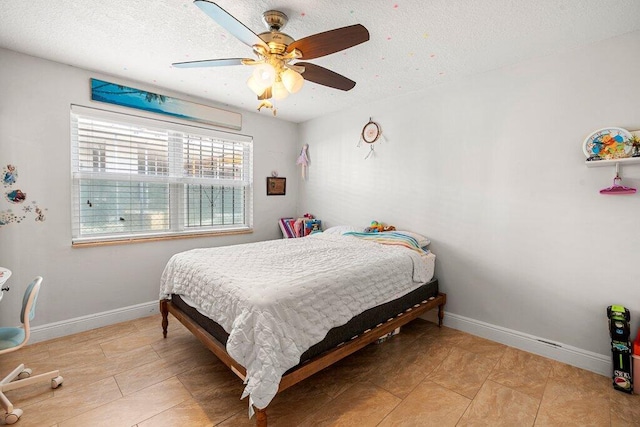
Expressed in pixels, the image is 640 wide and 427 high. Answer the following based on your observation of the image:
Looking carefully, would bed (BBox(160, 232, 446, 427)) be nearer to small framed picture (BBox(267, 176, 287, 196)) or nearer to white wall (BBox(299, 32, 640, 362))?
white wall (BBox(299, 32, 640, 362))

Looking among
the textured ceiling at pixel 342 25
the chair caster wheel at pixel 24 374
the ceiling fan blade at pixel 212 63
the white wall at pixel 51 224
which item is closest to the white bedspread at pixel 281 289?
the white wall at pixel 51 224

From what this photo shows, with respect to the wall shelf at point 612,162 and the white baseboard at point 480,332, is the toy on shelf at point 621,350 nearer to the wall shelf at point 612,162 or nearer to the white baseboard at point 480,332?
the white baseboard at point 480,332

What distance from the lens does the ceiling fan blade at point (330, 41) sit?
56.1 inches

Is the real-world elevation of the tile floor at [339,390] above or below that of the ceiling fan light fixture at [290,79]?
below

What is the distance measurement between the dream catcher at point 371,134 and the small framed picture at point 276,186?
4.32ft

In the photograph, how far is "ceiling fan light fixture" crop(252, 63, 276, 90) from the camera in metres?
1.60

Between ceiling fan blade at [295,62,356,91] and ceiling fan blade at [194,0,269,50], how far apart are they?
0.96ft

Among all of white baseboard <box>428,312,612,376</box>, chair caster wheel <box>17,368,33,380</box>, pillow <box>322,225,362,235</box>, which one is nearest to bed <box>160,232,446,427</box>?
white baseboard <box>428,312,612,376</box>

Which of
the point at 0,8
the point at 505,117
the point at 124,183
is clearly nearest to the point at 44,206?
the point at 124,183

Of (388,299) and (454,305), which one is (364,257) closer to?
(388,299)

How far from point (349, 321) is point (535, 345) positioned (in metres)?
1.66

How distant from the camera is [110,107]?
8.93ft

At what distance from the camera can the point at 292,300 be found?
5.23 ft

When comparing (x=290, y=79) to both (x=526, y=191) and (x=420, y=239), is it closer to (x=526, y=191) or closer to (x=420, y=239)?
(x=420, y=239)
